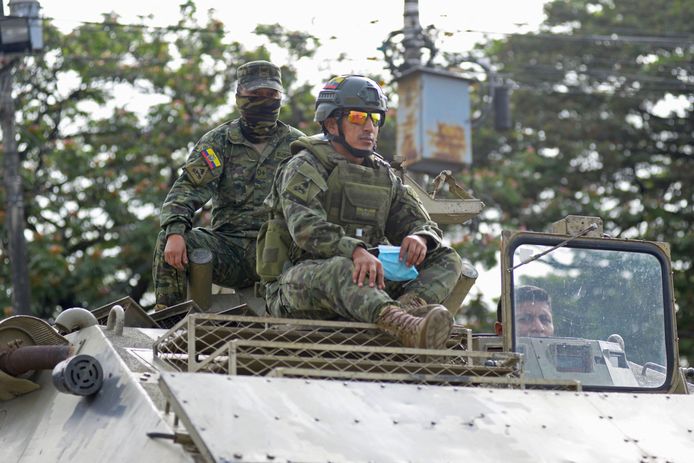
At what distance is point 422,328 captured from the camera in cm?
686

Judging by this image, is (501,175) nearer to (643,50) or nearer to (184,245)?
(643,50)

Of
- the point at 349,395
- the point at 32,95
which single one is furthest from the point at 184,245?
the point at 32,95

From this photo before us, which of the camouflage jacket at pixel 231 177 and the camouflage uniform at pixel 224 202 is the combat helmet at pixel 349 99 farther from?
the camouflage jacket at pixel 231 177

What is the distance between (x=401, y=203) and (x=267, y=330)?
149cm

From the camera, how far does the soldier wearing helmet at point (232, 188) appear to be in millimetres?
9141

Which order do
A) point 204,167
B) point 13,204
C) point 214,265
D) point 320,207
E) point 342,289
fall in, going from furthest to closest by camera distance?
point 13,204, point 204,167, point 214,265, point 320,207, point 342,289

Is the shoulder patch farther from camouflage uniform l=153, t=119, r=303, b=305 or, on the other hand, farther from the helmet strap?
the helmet strap

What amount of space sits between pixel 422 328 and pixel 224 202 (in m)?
2.92

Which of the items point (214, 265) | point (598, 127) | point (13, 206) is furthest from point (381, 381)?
point (598, 127)

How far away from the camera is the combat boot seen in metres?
6.86

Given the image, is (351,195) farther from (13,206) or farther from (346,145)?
(13,206)

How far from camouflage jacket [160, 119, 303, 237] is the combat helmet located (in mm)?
1374

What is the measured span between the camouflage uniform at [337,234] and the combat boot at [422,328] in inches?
6.4

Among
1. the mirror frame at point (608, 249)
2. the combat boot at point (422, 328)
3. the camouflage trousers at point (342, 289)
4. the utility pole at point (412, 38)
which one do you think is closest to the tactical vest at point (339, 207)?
the camouflage trousers at point (342, 289)
